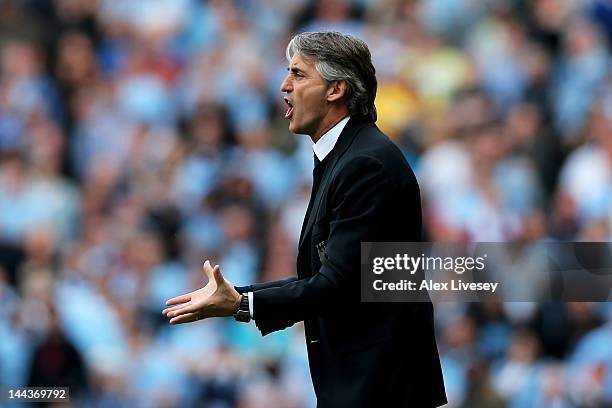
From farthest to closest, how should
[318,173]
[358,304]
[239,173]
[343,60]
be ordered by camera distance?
1. [239,173]
2. [318,173]
3. [343,60]
4. [358,304]

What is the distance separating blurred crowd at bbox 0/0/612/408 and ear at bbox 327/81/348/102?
3.70 metres

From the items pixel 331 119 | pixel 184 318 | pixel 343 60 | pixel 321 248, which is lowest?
pixel 184 318

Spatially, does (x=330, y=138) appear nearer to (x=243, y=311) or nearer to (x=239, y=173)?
(x=243, y=311)

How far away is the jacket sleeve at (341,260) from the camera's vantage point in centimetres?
354

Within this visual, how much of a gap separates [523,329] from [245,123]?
2703 mm

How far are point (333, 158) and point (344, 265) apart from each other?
1.29 ft

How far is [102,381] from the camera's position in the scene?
7.46 meters

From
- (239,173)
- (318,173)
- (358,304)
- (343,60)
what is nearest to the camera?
(358,304)

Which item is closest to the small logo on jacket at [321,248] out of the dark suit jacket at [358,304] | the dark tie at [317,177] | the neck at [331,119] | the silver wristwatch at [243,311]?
the dark suit jacket at [358,304]

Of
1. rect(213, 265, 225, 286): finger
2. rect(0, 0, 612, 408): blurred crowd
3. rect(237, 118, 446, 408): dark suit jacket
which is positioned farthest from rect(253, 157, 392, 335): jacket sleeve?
rect(0, 0, 612, 408): blurred crowd

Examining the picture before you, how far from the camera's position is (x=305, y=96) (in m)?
3.81

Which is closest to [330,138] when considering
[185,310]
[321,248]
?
[321,248]

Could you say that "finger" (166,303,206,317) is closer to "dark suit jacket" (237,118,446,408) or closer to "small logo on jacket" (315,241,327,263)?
"dark suit jacket" (237,118,446,408)

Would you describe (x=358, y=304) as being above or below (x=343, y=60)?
below
